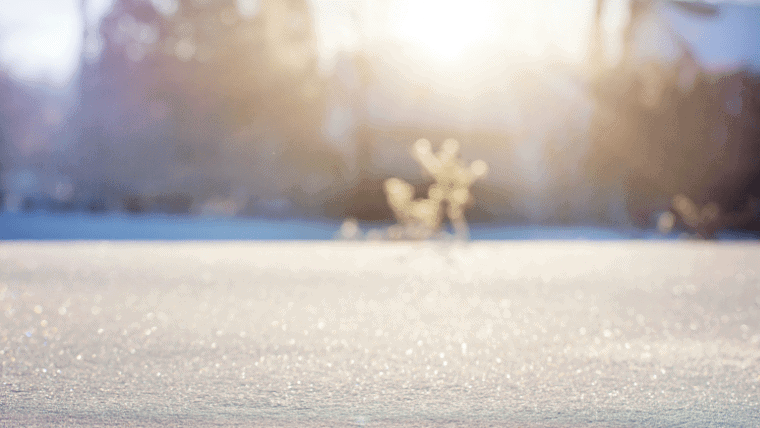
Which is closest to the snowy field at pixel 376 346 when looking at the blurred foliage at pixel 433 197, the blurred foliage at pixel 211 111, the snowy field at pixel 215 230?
the blurred foliage at pixel 433 197

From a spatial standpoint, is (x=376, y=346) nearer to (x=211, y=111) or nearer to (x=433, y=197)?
(x=433, y=197)

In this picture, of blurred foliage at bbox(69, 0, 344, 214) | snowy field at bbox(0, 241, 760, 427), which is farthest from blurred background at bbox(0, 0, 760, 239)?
snowy field at bbox(0, 241, 760, 427)

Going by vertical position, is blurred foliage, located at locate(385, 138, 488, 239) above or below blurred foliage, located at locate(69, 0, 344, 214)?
below

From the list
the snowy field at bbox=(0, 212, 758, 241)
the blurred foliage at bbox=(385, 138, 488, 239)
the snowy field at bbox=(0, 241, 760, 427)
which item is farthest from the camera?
the snowy field at bbox=(0, 212, 758, 241)

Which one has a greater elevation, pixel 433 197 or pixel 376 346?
pixel 433 197

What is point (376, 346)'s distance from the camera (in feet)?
10.0

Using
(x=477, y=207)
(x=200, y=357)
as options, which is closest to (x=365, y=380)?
(x=200, y=357)

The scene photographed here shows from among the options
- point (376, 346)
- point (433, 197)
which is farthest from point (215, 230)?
point (376, 346)

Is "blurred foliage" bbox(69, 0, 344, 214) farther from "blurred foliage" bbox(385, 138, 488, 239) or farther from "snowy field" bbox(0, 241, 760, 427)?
"snowy field" bbox(0, 241, 760, 427)

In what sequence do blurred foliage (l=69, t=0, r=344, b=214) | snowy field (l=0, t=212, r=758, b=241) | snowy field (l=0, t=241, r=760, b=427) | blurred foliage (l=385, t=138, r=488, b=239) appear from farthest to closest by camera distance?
blurred foliage (l=69, t=0, r=344, b=214)
snowy field (l=0, t=212, r=758, b=241)
blurred foliage (l=385, t=138, r=488, b=239)
snowy field (l=0, t=241, r=760, b=427)

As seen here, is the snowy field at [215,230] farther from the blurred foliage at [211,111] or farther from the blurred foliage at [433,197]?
the blurred foliage at [433,197]

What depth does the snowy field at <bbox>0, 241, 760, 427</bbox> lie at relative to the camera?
2123mm

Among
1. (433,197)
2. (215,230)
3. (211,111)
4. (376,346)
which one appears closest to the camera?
(376,346)

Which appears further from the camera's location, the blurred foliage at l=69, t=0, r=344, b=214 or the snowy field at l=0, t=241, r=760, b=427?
the blurred foliage at l=69, t=0, r=344, b=214
